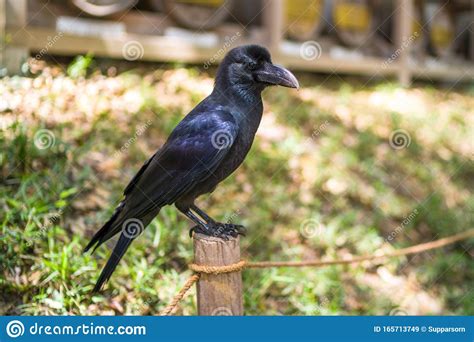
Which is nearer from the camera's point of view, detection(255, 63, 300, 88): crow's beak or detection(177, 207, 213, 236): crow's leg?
detection(255, 63, 300, 88): crow's beak

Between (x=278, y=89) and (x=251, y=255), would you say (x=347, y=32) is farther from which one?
(x=251, y=255)

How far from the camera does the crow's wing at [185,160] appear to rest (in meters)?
1.83

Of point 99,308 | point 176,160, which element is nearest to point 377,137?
point 99,308

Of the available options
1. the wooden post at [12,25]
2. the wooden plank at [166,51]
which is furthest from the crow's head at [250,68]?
→ the wooden plank at [166,51]

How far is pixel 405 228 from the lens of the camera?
15.5ft

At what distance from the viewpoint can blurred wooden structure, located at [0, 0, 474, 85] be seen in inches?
176

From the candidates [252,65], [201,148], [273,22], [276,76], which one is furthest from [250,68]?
[273,22]

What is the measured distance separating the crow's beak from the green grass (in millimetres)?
1438

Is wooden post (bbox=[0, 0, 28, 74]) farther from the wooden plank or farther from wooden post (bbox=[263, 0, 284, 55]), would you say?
wooden post (bbox=[263, 0, 284, 55])

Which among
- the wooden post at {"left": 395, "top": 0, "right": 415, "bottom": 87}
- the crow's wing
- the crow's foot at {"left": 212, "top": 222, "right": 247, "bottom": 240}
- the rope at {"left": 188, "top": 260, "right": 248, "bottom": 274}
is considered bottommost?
the rope at {"left": 188, "top": 260, "right": 248, "bottom": 274}

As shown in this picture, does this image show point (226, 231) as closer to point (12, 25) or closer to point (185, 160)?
point (185, 160)

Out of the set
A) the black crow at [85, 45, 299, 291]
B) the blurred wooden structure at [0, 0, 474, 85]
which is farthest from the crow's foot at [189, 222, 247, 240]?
the blurred wooden structure at [0, 0, 474, 85]
